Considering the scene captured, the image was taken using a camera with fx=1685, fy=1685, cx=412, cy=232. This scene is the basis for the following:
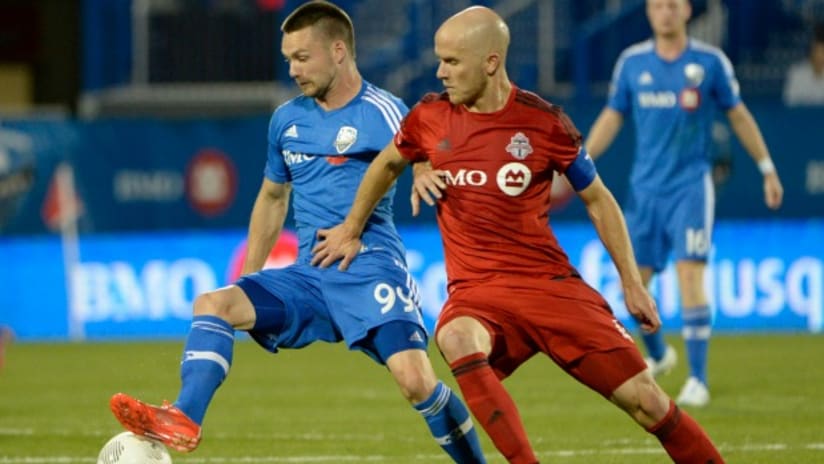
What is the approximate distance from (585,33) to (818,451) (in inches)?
432

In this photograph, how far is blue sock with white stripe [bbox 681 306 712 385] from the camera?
10.3 meters

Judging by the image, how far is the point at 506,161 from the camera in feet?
21.1

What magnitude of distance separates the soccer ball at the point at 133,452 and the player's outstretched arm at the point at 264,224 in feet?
4.00

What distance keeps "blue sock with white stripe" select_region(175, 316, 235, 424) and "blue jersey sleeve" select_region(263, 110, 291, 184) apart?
2.99 ft

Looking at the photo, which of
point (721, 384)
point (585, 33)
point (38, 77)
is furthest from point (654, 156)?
point (38, 77)

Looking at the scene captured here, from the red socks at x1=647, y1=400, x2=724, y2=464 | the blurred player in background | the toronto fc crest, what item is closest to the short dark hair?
the toronto fc crest

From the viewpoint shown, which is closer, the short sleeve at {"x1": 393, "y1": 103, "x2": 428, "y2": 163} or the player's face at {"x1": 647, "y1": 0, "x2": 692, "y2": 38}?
the short sleeve at {"x1": 393, "y1": 103, "x2": 428, "y2": 163}

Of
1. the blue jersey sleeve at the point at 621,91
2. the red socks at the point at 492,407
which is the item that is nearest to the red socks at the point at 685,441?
the red socks at the point at 492,407

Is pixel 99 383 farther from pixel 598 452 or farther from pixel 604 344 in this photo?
pixel 604 344

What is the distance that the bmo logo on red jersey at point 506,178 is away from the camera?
6434 millimetres

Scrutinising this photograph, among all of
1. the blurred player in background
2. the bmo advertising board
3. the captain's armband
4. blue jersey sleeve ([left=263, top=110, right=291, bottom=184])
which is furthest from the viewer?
the blurred player in background

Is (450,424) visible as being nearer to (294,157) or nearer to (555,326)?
(555,326)

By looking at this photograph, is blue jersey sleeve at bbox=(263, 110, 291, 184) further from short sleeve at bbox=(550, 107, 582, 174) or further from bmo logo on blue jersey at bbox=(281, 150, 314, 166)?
short sleeve at bbox=(550, 107, 582, 174)

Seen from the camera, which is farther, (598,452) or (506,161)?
(598,452)
